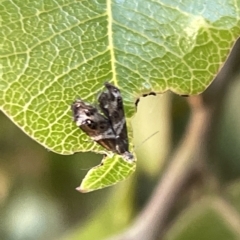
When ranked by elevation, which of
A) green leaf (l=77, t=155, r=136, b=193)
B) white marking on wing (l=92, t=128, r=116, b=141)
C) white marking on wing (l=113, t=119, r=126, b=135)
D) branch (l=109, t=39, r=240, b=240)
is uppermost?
white marking on wing (l=113, t=119, r=126, b=135)

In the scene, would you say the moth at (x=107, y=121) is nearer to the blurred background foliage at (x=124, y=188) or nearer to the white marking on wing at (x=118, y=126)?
the white marking on wing at (x=118, y=126)

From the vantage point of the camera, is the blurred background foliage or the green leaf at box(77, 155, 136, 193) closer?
the green leaf at box(77, 155, 136, 193)

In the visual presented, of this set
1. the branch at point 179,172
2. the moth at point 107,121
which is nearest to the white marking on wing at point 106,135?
the moth at point 107,121

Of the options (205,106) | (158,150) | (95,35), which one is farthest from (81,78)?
(158,150)

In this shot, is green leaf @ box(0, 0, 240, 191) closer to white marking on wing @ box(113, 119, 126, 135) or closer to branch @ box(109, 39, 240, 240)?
white marking on wing @ box(113, 119, 126, 135)

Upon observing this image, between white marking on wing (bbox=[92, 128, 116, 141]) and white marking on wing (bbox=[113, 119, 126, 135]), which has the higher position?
white marking on wing (bbox=[113, 119, 126, 135])

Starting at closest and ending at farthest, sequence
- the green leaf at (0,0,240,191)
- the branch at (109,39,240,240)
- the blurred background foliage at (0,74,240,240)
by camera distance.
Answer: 1. the green leaf at (0,0,240,191)
2. the branch at (109,39,240,240)
3. the blurred background foliage at (0,74,240,240)

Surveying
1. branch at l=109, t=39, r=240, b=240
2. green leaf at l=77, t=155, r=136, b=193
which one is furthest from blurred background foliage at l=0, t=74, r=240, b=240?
green leaf at l=77, t=155, r=136, b=193
